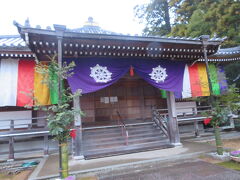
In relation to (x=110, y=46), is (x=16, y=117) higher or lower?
lower

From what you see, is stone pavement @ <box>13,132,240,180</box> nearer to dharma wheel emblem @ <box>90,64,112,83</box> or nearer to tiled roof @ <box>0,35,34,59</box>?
dharma wheel emblem @ <box>90,64,112,83</box>

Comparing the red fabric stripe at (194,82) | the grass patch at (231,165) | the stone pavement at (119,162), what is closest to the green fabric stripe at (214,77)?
the red fabric stripe at (194,82)

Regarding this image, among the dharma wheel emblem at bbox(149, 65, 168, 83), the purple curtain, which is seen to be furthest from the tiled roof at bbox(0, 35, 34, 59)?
the dharma wheel emblem at bbox(149, 65, 168, 83)

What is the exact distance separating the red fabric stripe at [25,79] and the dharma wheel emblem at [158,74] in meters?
4.66

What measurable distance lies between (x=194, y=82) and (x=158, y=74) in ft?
7.05

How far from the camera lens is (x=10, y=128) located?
18.8ft

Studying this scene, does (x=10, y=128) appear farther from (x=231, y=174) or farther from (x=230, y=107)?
(x=230, y=107)

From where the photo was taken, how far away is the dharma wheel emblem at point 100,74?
210 inches

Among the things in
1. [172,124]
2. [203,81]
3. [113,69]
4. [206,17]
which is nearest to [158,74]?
[113,69]

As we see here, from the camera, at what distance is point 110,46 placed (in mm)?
Result: 4969

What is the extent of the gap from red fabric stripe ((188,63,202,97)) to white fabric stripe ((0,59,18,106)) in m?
7.20

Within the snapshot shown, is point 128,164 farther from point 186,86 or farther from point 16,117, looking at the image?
point 16,117

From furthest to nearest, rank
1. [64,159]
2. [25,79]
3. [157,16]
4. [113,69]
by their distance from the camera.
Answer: [157,16]
[25,79]
[113,69]
[64,159]

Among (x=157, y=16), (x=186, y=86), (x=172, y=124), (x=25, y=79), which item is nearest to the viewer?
(x=25, y=79)
